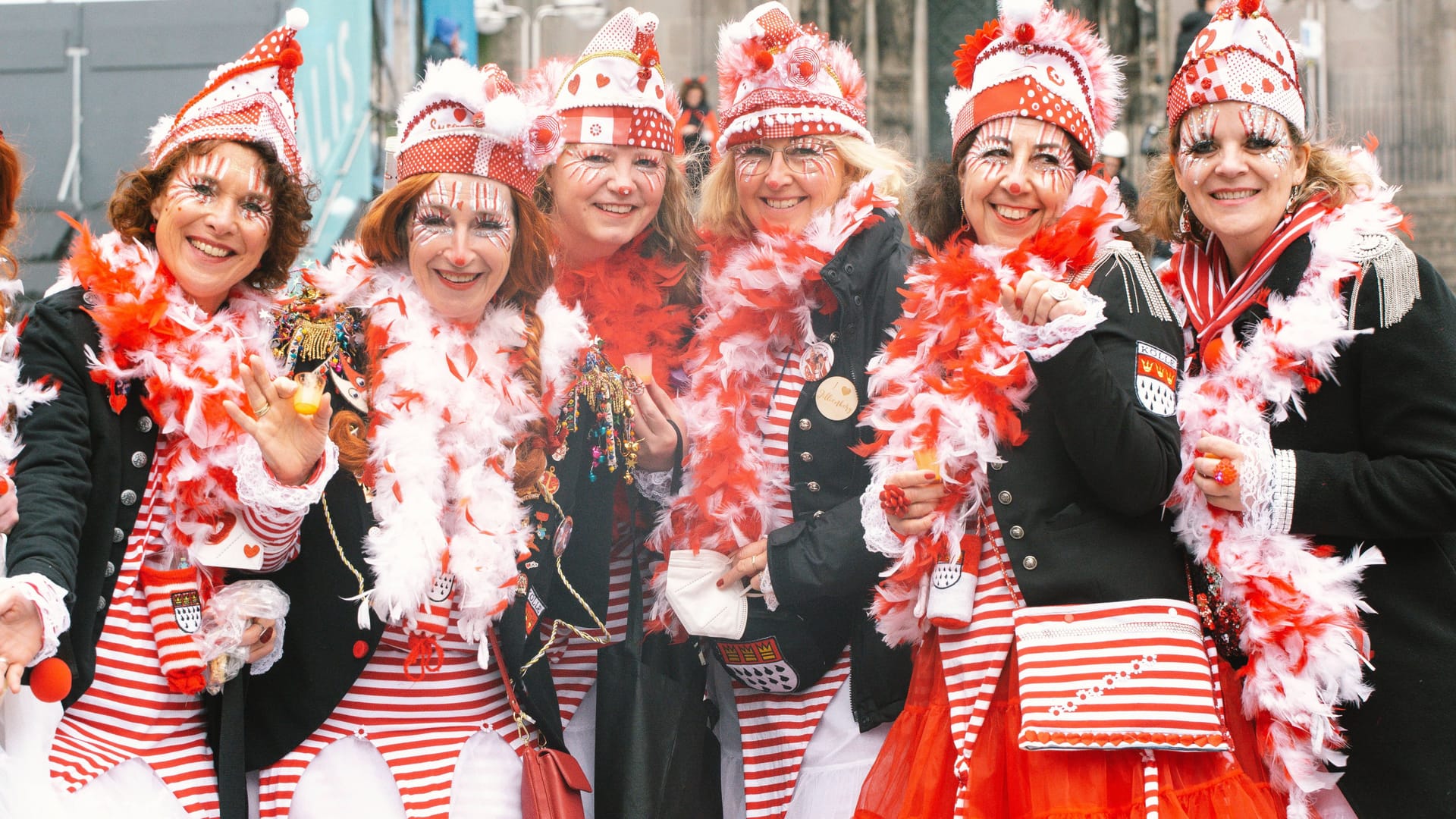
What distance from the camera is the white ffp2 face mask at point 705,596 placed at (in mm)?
3281

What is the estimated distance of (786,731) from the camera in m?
3.38

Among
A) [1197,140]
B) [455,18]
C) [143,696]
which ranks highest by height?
[455,18]

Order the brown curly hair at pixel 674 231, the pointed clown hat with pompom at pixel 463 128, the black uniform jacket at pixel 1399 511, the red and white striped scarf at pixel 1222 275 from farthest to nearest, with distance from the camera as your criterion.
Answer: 1. the brown curly hair at pixel 674 231
2. the pointed clown hat with pompom at pixel 463 128
3. the red and white striped scarf at pixel 1222 275
4. the black uniform jacket at pixel 1399 511

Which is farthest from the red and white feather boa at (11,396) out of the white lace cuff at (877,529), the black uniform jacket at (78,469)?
the white lace cuff at (877,529)

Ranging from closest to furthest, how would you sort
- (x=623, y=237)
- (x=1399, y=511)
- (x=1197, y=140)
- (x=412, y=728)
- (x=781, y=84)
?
(x=1399, y=511), (x=1197, y=140), (x=412, y=728), (x=781, y=84), (x=623, y=237)

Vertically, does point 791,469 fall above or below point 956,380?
below

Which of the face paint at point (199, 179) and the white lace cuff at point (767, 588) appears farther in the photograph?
the white lace cuff at point (767, 588)

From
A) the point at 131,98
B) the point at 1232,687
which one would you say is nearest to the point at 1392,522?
the point at 1232,687

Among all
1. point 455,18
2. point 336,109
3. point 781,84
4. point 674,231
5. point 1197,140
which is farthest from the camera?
point 455,18

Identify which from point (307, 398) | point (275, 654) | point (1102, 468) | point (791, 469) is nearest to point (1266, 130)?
point (1102, 468)

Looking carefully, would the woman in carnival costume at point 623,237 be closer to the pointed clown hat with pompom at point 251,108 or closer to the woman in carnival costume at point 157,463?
the pointed clown hat with pompom at point 251,108

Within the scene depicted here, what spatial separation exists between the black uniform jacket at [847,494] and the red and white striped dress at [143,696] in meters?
1.13

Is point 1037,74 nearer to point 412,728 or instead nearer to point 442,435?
point 442,435

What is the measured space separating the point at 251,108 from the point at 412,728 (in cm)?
147
